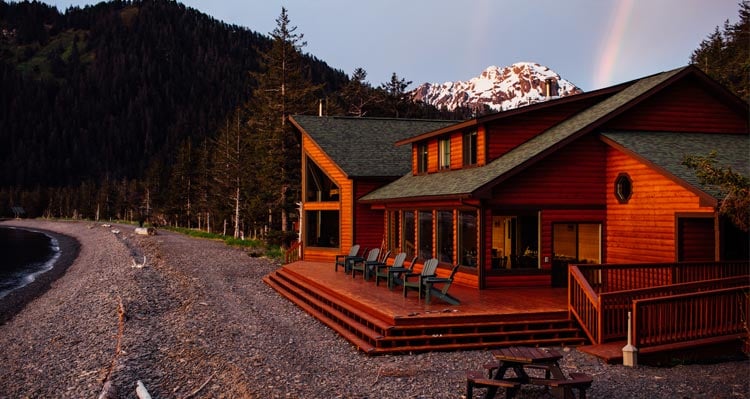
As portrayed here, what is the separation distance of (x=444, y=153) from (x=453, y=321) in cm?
967

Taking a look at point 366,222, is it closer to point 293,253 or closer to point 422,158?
point 422,158

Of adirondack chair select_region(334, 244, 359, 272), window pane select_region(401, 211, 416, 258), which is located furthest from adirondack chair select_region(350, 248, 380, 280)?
window pane select_region(401, 211, 416, 258)

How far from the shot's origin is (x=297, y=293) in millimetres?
17297

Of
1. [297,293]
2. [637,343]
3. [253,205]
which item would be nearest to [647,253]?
[637,343]

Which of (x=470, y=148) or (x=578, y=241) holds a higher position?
(x=470, y=148)

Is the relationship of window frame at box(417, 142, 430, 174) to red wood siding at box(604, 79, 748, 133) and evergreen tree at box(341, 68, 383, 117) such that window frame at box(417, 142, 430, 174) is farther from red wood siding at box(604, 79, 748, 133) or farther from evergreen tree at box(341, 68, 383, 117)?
evergreen tree at box(341, 68, 383, 117)

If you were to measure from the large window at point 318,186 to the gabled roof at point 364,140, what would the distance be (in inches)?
53.3

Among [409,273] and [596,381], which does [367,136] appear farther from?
[596,381]

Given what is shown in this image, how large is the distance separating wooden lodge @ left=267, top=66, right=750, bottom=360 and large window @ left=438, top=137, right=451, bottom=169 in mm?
62

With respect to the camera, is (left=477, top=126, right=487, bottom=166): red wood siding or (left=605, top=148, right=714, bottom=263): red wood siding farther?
(left=477, top=126, right=487, bottom=166): red wood siding

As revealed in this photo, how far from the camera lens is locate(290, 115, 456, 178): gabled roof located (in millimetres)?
23625

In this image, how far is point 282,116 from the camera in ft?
107

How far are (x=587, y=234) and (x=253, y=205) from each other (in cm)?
2139

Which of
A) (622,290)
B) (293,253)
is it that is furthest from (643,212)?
(293,253)
